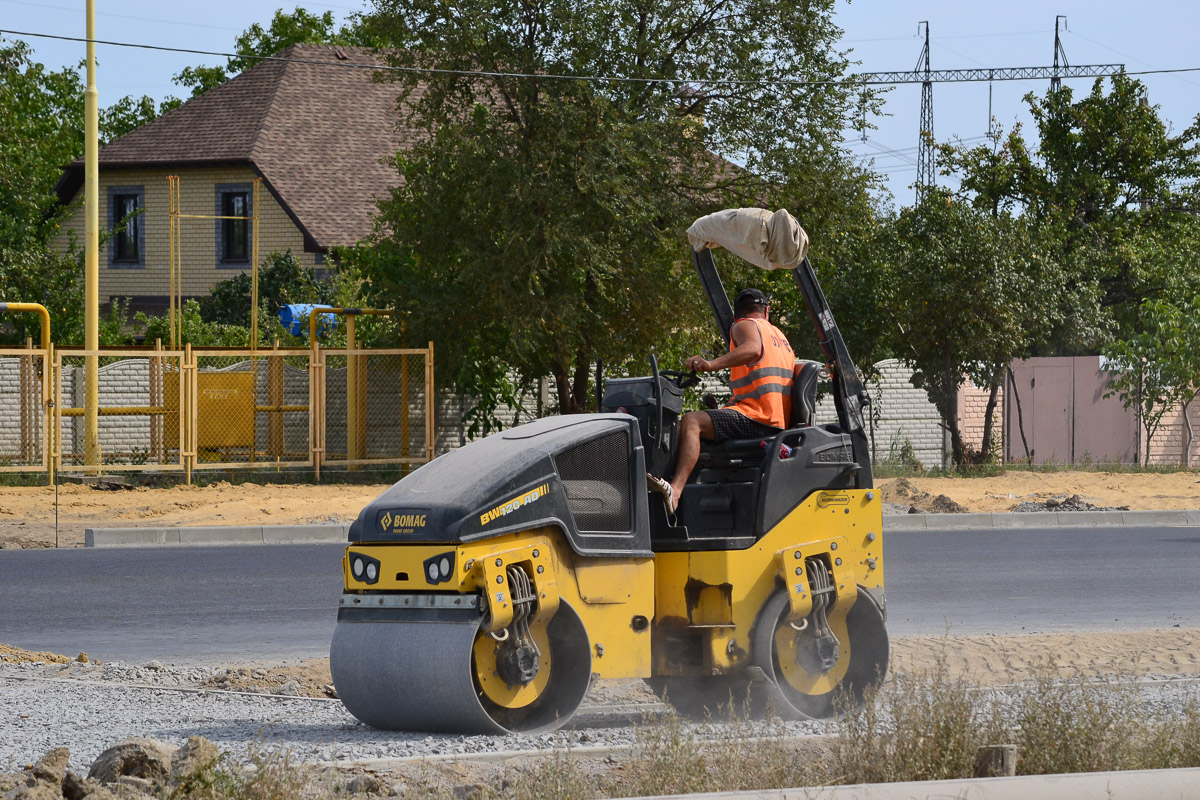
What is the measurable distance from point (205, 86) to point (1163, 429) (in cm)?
3744

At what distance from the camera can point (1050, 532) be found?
61.1ft

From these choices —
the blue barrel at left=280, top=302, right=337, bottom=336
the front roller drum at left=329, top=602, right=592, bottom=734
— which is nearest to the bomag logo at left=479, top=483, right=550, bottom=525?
the front roller drum at left=329, top=602, right=592, bottom=734

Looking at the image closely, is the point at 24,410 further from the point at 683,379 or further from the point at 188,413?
the point at 683,379

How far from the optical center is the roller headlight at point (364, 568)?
6.20 meters

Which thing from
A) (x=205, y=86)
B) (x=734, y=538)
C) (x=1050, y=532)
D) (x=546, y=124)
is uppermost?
(x=205, y=86)

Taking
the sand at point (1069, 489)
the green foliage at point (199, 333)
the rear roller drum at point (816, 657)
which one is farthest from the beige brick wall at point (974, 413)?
the rear roller drum at point (816, 657)

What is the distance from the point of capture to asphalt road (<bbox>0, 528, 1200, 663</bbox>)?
10.4 metres

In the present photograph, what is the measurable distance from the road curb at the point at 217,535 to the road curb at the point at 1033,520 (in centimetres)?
740

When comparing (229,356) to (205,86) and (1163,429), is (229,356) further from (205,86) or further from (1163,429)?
(205,86)

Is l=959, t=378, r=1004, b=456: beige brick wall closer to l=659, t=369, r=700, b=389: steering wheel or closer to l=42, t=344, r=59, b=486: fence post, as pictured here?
l=42, t=344, r=59, b=486: fence post

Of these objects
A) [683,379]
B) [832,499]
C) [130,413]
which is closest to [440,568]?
[683,379]

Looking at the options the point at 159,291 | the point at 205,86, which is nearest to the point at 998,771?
the point at 159,291

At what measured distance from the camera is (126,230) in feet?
129

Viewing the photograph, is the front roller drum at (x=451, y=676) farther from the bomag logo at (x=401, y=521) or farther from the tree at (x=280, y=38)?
the tree at (x=280, y=38)
